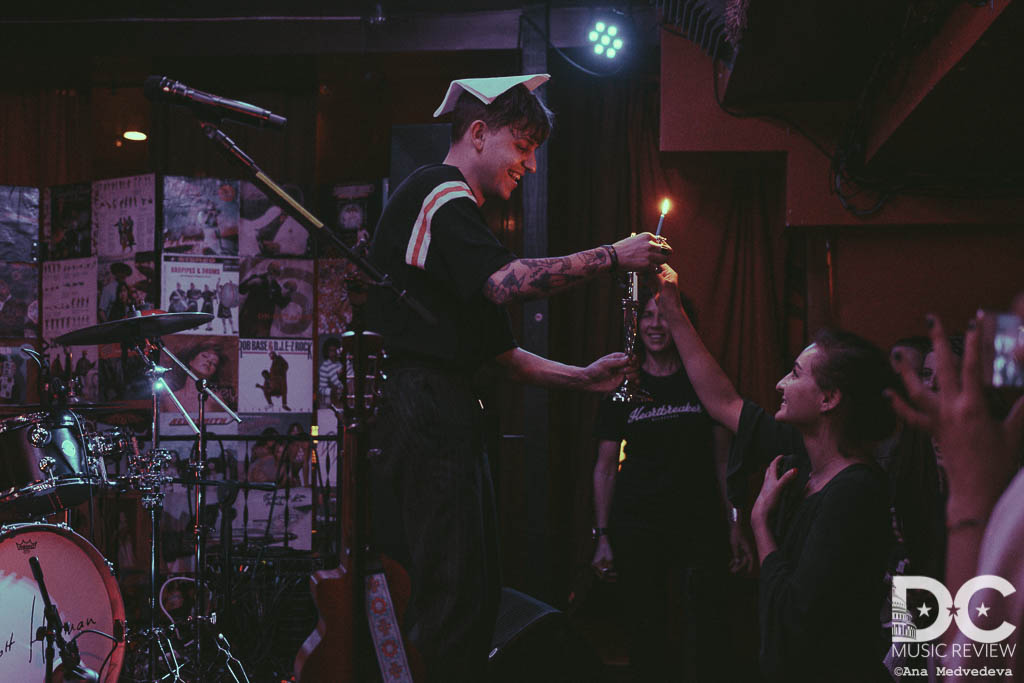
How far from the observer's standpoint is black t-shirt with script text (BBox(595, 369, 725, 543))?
12.0 ft

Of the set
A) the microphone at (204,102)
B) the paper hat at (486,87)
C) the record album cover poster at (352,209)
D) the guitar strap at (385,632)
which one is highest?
the record album cover poster at (352,209)

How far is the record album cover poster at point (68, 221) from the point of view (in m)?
5.61

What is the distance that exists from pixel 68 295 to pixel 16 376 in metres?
0.67

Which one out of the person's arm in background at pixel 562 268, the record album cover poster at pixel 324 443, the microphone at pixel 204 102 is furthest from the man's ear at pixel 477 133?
the record album cover poster at pixel 324 443

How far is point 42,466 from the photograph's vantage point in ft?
11.3

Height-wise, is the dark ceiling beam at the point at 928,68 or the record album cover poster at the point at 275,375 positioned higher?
Result: the dark ceiling beam at the point at 928,68

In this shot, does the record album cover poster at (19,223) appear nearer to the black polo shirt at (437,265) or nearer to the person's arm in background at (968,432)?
the black polo shirt at (437,265)

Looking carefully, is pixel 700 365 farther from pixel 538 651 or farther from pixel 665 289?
pixel 538 651

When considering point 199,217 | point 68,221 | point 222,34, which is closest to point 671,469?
point 199,217

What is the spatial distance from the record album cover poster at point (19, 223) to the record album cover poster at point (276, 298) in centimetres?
152

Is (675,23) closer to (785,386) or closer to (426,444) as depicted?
(785,386)

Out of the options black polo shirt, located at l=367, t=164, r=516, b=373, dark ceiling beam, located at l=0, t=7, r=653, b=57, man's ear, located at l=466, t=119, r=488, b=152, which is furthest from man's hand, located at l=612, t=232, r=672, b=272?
dark ceiling beam, located at l=0, t=7, r=653, b=57

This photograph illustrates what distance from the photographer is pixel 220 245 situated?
546 cm

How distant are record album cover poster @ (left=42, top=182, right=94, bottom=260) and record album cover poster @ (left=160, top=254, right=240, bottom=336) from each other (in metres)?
0.72
